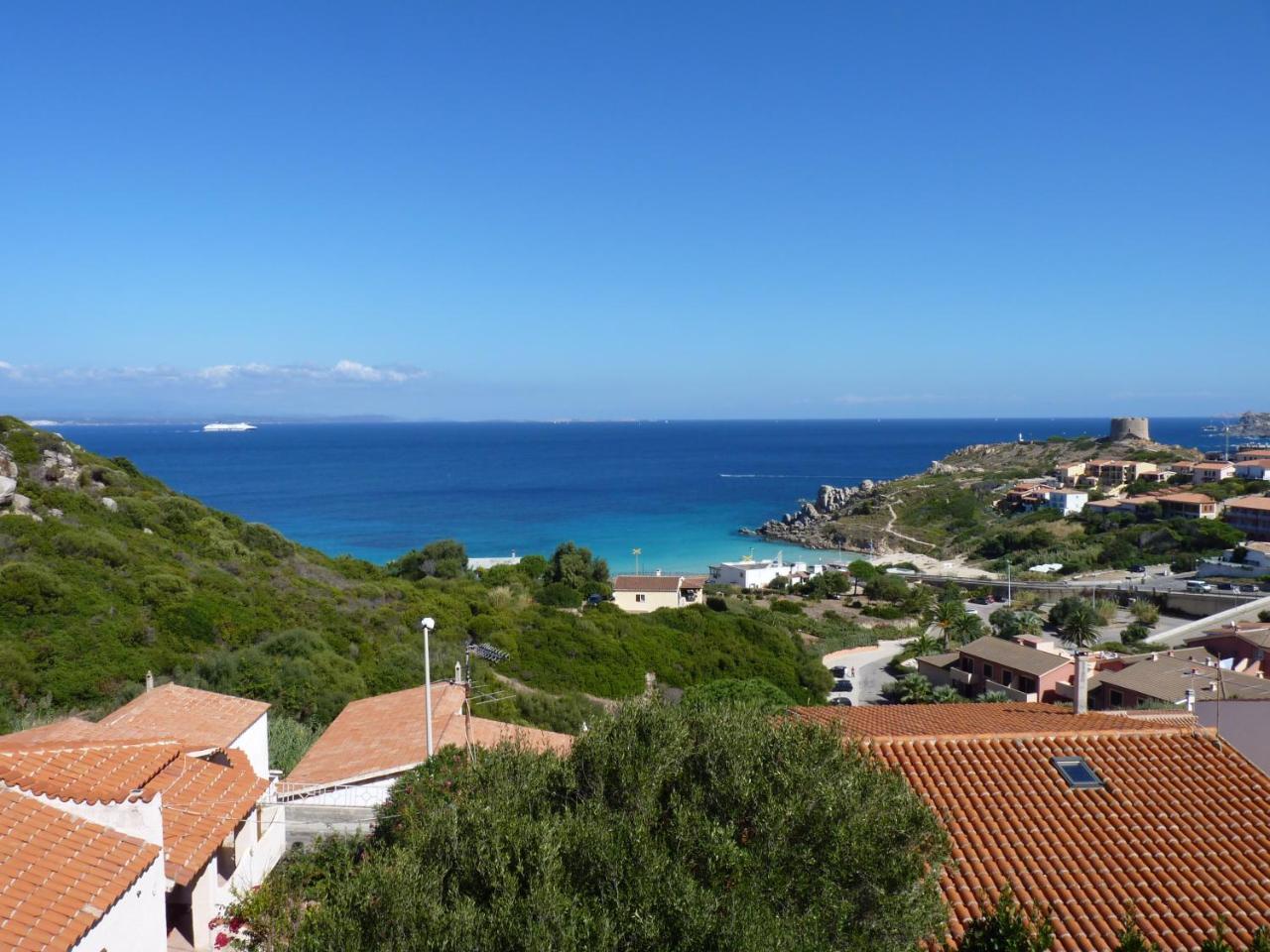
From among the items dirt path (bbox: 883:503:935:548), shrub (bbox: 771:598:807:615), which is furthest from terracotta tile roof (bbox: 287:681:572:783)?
dirt path (bbox: 883:503:935:548)

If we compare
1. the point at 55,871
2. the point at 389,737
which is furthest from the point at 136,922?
the point at 389,737

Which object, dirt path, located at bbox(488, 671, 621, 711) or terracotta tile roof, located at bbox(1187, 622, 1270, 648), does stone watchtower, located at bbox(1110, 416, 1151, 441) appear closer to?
terracotta tile roof, located at bbox(1187, 622, 1270, 648)

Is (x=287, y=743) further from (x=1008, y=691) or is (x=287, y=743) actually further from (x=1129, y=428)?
(x=1129, y=428)

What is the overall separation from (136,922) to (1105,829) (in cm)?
824

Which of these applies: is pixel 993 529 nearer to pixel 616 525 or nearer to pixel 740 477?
pixel 616 525

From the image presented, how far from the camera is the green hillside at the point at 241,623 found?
54.6 feet

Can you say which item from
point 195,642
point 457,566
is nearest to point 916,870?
point 195,642

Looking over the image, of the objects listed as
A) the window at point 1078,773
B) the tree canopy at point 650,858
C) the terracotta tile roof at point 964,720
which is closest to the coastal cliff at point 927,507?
the terracotta tile roof at point 964,720

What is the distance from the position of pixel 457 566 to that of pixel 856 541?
4443cm

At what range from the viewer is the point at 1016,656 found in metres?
27.8

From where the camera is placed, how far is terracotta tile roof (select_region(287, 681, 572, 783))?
1095 cm

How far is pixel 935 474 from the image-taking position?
110 meters

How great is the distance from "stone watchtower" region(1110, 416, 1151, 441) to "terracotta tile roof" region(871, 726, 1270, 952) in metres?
131

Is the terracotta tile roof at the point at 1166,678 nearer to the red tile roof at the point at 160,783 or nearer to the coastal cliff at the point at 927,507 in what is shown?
the red tile roof at the point at 160,783
